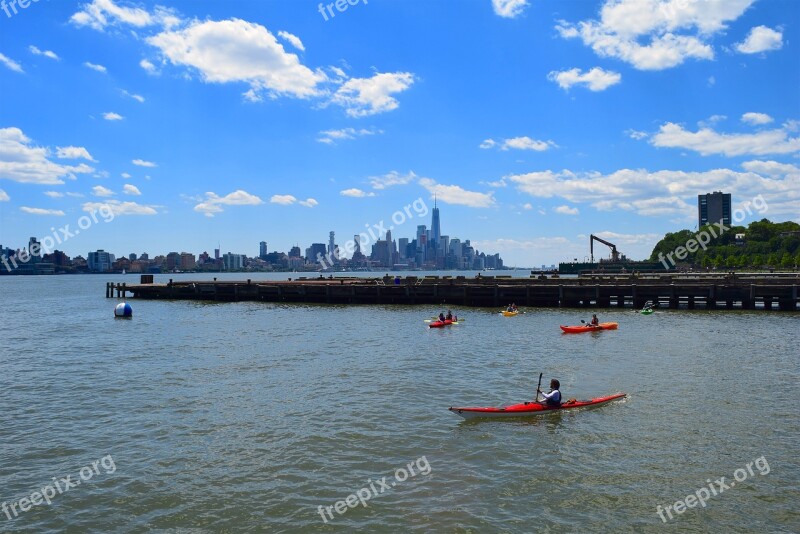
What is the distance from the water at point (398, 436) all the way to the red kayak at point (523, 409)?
0.46m

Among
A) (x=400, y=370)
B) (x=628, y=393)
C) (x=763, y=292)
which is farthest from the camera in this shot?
(x=763, y=292)

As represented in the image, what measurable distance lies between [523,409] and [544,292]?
44.1 m

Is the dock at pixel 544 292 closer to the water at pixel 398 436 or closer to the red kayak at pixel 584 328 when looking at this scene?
the red kayak at pixel 584 328

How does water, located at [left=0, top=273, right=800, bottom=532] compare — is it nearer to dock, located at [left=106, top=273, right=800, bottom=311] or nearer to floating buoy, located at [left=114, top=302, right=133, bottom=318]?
dock, located at [left=106, top=273, right=800, bottom=311]

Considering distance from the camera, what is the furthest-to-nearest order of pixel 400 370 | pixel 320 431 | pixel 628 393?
1. pixel 400 370
2. pixel 628 393
3. pixel 320 431

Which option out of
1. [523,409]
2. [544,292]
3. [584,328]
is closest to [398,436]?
[523,409]

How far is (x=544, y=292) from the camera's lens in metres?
61.7

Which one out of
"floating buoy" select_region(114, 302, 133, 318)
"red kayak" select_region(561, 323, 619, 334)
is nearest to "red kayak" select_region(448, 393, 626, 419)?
"red kayak" select_region(561, 323, 619, 334)

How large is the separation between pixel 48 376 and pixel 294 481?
20731 millimetres

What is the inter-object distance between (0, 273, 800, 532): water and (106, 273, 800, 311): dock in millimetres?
21410

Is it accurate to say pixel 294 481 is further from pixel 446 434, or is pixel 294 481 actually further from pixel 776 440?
pixel 776 440

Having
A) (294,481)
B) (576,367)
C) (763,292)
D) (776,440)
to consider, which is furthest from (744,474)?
(763,292)

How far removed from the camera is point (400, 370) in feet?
91.0

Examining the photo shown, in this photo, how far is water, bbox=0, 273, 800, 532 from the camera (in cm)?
1252
